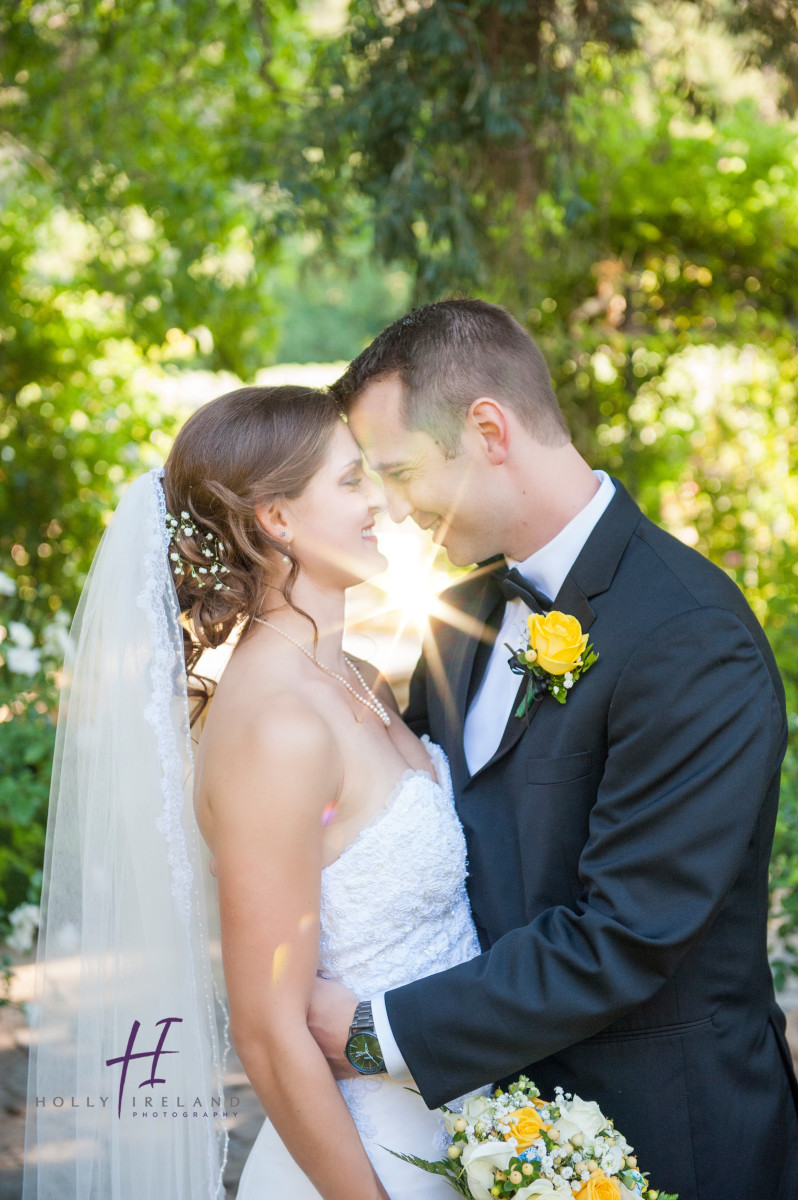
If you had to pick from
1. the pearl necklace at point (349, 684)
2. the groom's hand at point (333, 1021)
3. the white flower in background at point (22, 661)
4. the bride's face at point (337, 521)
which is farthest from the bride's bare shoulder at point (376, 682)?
the white flower in background at point (22, 661)

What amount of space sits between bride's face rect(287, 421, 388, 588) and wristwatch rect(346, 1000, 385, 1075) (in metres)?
0.89

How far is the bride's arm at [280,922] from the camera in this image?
1883 millimetres

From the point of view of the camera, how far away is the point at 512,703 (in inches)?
90.2

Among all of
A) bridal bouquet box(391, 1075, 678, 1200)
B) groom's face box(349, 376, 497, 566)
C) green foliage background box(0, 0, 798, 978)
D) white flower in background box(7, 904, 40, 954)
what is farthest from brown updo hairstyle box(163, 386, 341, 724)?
green foliage background box(0, 0, 798, 978)

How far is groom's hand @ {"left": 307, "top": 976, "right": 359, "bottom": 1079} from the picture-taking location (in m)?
2.00

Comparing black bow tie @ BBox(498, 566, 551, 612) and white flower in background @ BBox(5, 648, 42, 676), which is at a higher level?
white flower in background @ BBox(5, 648, 42, 676)

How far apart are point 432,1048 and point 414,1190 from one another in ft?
1.45

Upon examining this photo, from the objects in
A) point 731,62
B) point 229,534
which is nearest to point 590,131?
point 731,62

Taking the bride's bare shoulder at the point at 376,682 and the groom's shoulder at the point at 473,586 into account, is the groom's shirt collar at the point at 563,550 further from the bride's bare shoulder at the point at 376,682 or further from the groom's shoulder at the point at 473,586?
the bride's bare shoulder at the point at 376,682

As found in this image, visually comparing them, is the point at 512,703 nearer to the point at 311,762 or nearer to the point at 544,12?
the point at 311,762

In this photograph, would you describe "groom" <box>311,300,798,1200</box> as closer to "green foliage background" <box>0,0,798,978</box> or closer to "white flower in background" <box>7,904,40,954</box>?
"white flower in background" <box>7,904,40,954</box>

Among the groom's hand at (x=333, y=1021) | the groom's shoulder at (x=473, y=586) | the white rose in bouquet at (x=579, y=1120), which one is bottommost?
the white rose in bouquet at (x=579, y=1120)

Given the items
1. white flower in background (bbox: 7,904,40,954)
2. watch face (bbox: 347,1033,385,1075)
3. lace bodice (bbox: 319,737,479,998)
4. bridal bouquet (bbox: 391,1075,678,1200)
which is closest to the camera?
bridal bouquet (bbox: 391,1075,678,1200)

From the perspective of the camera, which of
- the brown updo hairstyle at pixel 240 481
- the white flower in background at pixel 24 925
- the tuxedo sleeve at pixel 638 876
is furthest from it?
the white flower in background at pixel 24 925
